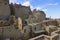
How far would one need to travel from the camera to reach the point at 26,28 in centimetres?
1560

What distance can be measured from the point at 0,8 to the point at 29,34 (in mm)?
9092

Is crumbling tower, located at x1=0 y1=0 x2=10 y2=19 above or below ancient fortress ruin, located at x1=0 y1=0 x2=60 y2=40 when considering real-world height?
above

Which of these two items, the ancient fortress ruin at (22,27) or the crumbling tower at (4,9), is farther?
the crumbling tower at (4,9)

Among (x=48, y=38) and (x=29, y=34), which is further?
(x=29, y=34)

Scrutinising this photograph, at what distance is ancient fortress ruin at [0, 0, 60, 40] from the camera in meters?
12.2

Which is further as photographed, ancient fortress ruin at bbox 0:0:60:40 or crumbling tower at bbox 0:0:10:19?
crumbling tower at bbox 0:0:10:19

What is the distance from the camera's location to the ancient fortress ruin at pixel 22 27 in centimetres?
1220

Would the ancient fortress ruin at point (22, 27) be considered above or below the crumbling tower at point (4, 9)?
below

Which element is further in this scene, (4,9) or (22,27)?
(4,9)

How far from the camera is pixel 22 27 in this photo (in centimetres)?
1634

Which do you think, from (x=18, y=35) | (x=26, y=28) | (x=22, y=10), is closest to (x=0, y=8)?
(x=22, y=10)

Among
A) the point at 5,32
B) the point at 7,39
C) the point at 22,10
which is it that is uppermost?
the point at 22,10

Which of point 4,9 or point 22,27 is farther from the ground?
point 4,9

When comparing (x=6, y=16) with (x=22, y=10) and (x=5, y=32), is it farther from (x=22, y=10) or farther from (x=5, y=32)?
(x=5, y=32)
